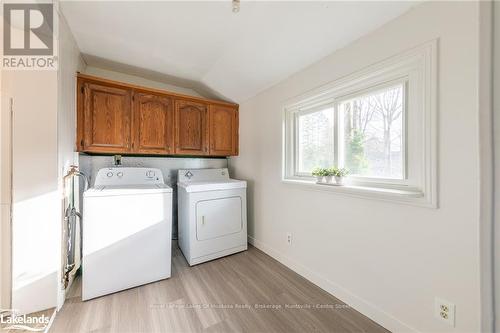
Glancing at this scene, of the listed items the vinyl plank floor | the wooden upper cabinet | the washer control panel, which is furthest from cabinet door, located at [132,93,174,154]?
the vinyl plank floor

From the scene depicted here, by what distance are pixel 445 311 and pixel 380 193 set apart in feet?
2.27

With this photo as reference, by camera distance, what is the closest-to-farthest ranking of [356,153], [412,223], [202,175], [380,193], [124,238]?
1. [412,223]
2. [380,193]
3. [356,153]
4. [124,238]
5. [202,175]

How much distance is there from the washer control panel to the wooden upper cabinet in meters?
0.21

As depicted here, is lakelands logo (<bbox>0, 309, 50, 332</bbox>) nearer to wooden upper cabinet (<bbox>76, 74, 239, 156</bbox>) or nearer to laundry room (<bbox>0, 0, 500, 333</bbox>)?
laundry room (<bbox>0, 0, 500, 333</bbox>)

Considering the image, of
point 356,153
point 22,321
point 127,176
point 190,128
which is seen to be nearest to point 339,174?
point 356,153

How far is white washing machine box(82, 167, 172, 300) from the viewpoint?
1721 mm

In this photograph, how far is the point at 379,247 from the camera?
143 cm

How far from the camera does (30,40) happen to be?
1.55 m

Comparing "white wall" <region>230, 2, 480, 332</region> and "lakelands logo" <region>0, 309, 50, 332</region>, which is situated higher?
"white wall" <region>230, 2, 480, 332</region>

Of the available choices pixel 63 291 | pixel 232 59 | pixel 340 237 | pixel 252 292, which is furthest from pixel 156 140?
pixel 340 237

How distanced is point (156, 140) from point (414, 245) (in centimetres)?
260
